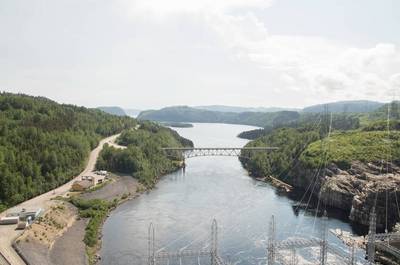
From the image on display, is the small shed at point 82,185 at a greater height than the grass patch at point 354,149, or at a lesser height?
lesser

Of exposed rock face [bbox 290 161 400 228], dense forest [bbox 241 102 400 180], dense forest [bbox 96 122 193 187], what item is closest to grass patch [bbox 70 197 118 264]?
dense forest [bbox 96 122 193 187]

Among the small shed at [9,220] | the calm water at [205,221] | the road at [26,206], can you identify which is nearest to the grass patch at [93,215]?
the calm water at [205,221]

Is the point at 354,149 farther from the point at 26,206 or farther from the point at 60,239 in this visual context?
Result: the point at 26,206

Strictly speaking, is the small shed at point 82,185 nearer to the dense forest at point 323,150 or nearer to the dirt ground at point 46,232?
the dirt ground at point 46,232

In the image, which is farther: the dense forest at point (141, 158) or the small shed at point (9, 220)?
the dense forest at point (141, 158)

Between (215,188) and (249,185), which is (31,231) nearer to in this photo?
(215,188)

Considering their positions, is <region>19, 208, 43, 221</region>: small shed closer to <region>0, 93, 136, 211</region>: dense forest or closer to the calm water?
<region>0, 93, 136, 211</region>: dense forest
